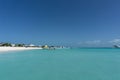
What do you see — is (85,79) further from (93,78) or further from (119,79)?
(119,79)

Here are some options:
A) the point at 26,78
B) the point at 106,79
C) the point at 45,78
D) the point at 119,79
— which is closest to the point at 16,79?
the point at 26,78

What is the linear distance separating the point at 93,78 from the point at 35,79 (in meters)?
2.38

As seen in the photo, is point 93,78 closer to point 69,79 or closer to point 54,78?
point 69,79

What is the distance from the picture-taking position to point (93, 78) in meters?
6.23

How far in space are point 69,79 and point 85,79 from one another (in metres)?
0.65

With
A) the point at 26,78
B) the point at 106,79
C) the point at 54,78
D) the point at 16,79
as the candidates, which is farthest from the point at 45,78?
the point at 106,79

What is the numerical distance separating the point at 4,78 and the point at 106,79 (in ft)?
13.8

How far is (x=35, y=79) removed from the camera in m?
5.99

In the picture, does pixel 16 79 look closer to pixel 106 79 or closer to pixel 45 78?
pixel 45 78

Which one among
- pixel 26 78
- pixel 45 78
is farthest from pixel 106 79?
pixel 26 78

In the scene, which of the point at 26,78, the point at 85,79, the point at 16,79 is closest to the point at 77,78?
the point at 85,79

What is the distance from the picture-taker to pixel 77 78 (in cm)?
618

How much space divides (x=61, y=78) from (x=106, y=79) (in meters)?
1.86

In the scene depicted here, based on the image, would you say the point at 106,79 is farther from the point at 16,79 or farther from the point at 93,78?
the point at 16,79
